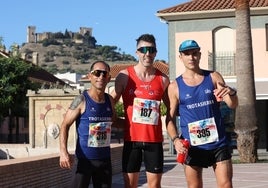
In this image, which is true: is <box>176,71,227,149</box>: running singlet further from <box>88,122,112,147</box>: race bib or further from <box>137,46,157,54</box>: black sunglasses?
<box>88,122,112,147</box>: race bib

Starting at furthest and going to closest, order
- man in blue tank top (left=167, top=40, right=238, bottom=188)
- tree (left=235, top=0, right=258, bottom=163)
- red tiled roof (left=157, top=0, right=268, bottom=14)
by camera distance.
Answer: red tiled roof (left=157, top=0, right=268, bottom=14), tree (left=235, top=0, right=258, bottom=163), man in blue tank top (left=167, top=40, right=238, bottom=188)

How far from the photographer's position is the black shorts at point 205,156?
6.78m

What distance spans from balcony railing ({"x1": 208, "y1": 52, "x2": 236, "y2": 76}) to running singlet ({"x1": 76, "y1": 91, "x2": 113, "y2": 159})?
75.6 ft

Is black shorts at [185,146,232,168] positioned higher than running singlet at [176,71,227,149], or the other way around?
running singlet at [176,71,227,149]

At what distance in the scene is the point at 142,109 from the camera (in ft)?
23.3

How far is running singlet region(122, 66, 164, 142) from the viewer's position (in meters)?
7.14

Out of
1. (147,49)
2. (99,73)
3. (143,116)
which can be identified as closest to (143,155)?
(143,116)

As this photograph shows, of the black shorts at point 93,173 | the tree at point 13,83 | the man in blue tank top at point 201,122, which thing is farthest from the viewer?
the tree at point 13,83

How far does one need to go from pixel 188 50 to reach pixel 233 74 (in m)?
23.4

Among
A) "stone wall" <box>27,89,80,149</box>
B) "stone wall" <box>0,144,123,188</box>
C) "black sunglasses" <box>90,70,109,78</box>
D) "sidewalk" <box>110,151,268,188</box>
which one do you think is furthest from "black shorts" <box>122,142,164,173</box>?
"stone wall" <box>27,89,80,149</box>

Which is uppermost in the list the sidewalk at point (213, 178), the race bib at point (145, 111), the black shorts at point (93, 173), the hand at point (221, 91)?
the hand at point (221, 91)

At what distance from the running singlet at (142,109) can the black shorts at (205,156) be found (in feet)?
1.69

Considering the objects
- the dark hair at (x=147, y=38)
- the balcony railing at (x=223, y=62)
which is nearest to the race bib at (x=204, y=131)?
the dark hair at (x=147, y=38)

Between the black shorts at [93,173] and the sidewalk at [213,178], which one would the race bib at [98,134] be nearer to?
the black shorts at [93,173]
